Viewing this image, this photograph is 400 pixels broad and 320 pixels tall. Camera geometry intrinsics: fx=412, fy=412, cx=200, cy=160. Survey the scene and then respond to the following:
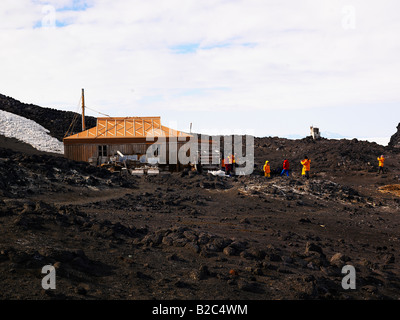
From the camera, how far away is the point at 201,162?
30.8 metres

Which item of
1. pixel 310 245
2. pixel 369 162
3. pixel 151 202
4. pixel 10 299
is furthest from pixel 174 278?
pixel 369 162

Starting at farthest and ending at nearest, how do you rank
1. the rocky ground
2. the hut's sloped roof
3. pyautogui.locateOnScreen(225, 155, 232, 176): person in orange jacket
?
the hut's sloped roof
pyautogui.locateOnScreen(225, 155, 232, 176): person in orange jacket
the rocky ground

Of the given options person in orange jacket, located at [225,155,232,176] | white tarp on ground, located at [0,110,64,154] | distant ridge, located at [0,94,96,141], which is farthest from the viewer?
distant ridge, located at [0,94,96,141]

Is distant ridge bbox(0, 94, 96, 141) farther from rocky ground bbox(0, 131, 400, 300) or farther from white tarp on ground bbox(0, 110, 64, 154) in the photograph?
rocky ground bbox(0, 131, 400, 300)

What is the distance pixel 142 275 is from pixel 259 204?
443 inches

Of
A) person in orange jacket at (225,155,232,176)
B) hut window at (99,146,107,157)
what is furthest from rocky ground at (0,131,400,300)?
hut window at (99,146,107,157)

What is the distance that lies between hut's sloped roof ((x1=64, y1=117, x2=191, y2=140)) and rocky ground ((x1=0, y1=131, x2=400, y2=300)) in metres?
7.52

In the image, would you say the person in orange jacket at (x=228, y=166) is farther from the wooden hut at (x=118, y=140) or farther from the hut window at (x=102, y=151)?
the hut window at (x=102, y=151)

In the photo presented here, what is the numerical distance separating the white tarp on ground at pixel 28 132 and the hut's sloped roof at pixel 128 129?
7.32 metres

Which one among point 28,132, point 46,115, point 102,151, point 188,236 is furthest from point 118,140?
point 46,115

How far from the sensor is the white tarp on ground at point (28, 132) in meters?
38.9

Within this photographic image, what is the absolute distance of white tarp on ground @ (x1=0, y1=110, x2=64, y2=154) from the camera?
128 ft

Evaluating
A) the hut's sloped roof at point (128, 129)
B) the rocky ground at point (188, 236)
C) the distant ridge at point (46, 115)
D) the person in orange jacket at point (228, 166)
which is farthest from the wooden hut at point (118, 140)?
the distant ridge at point (46, 115)

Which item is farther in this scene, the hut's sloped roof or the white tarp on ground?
the white tarp on ground
